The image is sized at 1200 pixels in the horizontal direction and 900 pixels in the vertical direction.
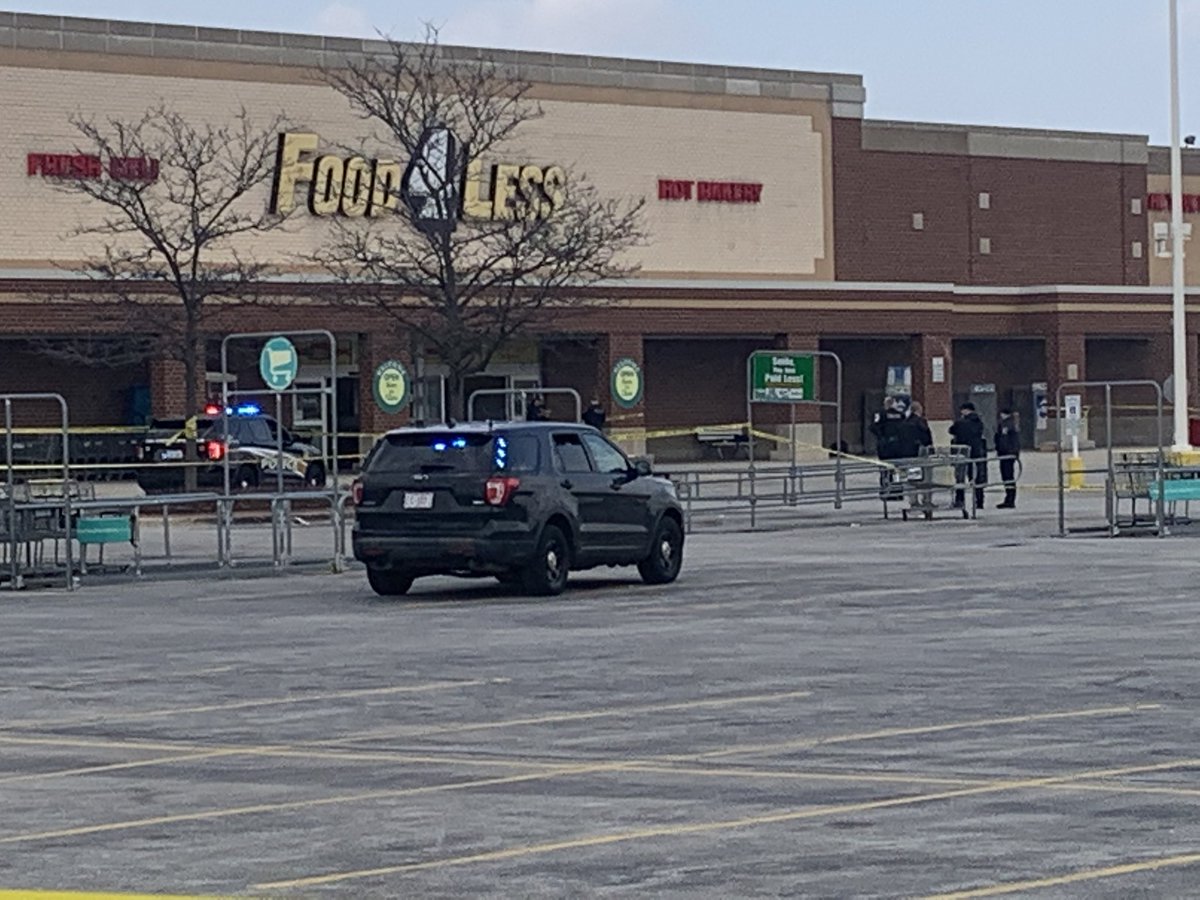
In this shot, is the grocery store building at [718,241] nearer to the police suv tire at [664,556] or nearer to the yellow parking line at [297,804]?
the police suv tire at [664,556]

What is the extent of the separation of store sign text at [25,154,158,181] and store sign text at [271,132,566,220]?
4.34 m

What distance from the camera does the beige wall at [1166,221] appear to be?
84.1 metres

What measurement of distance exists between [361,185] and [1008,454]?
23632mm

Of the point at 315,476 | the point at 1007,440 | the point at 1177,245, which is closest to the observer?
the point at 1007,440

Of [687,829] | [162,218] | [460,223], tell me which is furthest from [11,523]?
[460,223]

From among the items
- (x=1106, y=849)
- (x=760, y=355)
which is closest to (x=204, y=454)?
(x=760, y=355)

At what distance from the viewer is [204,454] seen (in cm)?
4706

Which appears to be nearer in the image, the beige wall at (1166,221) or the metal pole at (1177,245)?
the metal pole at (1177,245)

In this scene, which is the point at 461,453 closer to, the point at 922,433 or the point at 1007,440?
the point at 922,433

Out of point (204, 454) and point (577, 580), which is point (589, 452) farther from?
point (204, 454)

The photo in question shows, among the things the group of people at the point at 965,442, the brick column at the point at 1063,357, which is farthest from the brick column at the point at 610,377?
the group of people at the point at 965,442

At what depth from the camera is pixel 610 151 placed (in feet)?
224

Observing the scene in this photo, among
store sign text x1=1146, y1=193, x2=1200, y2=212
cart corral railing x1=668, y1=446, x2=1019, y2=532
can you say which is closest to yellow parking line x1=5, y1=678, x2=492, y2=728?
cart corral railing x1=668, y1=446, x2=1019, y2=532

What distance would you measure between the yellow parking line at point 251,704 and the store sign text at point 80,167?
42.6 metres
